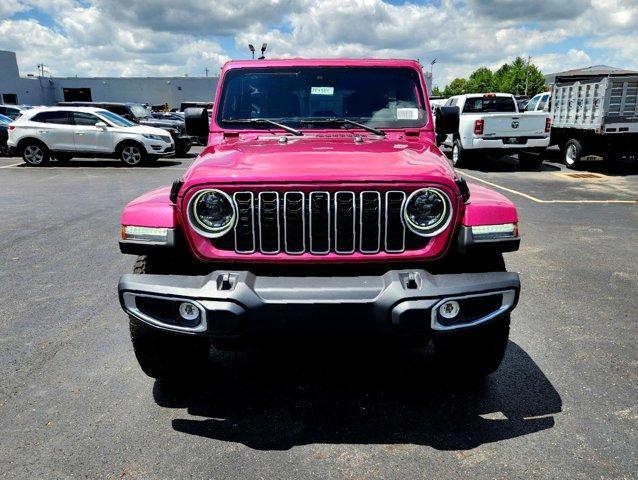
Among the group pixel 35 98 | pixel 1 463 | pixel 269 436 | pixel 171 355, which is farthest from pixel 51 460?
pixel 35 98

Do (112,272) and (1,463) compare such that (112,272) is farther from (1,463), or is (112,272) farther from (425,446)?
(425,446)

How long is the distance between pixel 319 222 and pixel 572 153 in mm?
13568

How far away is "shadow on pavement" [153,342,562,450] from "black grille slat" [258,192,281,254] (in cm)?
98

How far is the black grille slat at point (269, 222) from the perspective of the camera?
258 centimetres

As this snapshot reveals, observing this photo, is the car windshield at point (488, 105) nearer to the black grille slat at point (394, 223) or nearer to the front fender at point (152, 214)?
the black grille slat at point (394, 223)

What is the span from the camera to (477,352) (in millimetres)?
3072

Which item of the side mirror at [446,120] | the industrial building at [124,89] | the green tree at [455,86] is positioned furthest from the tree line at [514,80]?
the side mirror at [446,120]

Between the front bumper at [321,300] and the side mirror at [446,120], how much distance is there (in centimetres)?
206

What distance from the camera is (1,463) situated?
2.52 m

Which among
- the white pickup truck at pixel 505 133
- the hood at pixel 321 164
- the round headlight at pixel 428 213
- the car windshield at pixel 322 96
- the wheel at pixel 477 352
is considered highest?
the car windshield at pixel 322 96

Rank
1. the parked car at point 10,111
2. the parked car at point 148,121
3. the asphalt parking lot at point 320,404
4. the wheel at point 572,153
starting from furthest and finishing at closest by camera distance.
→ the parked car at point 10,111 < the parked car at point 148,121 < the wheel at point 572,153 < the asphalt parking lot at point 320,404

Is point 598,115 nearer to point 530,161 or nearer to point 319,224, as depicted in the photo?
point 530,161

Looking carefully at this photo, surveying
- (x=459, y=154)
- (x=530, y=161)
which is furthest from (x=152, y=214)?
(x=530, y=161)

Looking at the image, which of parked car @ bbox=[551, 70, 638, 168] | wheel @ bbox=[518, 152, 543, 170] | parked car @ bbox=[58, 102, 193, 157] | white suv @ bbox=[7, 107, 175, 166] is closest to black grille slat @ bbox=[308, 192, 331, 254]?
parked car @ bbox=[551, 70, 638, 168]
